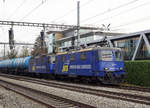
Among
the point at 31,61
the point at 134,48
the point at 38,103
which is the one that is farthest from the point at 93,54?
the point at 31,61

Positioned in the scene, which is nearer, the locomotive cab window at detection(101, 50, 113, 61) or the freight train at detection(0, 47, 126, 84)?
the freight train at detection(0, 47, 126, 84)

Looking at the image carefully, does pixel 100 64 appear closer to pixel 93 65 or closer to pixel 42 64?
pixel 93 65

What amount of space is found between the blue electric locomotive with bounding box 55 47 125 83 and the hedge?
1327mm

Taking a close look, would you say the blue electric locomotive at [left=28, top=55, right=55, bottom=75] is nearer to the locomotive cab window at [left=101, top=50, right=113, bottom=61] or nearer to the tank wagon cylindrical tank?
the tank wagon cylindrical tank

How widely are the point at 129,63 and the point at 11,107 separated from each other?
12200mm

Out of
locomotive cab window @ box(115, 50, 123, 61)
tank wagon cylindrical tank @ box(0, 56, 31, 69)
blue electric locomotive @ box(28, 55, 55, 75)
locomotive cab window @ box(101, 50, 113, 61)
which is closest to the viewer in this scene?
locomotive cab window @ box(101, 50, 113, 61)

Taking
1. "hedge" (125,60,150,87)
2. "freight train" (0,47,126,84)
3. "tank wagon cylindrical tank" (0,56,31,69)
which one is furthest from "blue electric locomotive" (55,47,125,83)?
"tank wagon cylindrical tank" (0,56,31,69)

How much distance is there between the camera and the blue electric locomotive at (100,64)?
54.3ft

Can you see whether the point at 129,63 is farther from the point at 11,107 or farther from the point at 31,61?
the point at 31,61

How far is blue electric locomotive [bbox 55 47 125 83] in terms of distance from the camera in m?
16.5

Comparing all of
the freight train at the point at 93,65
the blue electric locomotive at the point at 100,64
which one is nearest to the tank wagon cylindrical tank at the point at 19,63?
the freight train at the point at 93,65

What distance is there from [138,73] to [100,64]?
349cm

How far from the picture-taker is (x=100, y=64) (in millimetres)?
16562

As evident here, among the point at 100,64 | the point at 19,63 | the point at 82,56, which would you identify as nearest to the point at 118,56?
the point at 100,64
